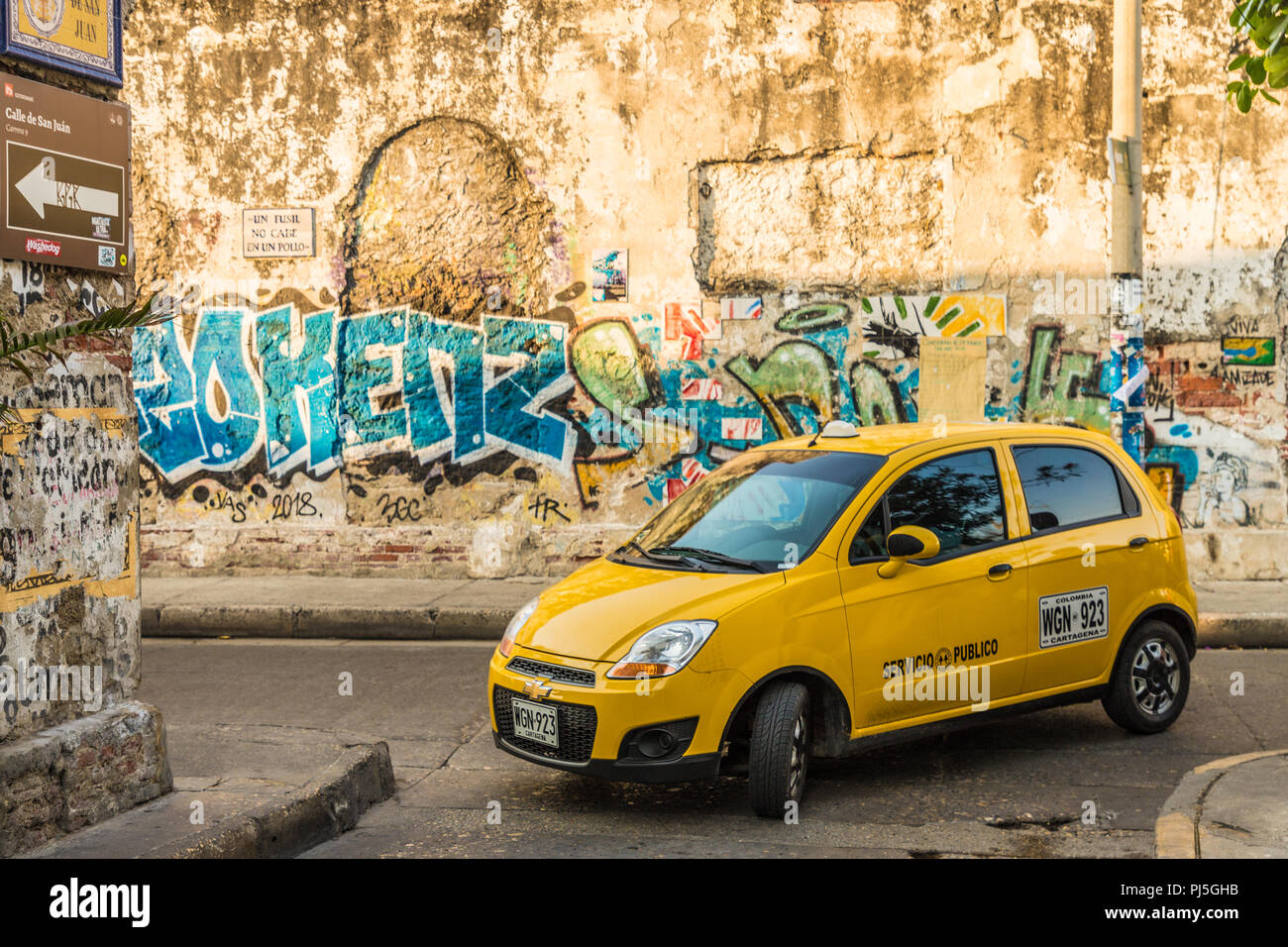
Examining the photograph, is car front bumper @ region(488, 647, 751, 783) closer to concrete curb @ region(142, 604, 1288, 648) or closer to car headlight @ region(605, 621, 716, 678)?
car headlight @ region(605, 621, 716, 678)

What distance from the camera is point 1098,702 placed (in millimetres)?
8062

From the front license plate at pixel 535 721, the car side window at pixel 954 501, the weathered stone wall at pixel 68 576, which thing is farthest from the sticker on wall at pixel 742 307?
the weathered stone wall at pixel 68 576

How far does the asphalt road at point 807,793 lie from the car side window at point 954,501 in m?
1.16

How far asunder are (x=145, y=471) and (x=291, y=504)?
1562 millimetres

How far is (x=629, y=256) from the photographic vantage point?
1288cm

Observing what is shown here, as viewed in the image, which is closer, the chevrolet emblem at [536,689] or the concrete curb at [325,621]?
the chevrolet emblem at [536,689]

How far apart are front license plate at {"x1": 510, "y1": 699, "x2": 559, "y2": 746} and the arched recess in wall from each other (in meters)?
7.35

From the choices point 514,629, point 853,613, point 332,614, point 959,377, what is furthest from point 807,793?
point 959,377

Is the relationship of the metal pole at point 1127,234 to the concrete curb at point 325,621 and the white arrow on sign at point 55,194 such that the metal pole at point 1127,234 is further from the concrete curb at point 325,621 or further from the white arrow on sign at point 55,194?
A: the white arrow on sign at point 55,194

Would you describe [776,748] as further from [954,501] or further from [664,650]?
[954,501]

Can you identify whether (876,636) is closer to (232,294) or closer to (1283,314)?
(1283,314)

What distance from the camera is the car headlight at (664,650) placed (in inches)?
226

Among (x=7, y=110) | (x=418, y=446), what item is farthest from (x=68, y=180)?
(x=418, y=446)

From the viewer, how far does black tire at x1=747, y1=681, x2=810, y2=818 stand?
581 cm
